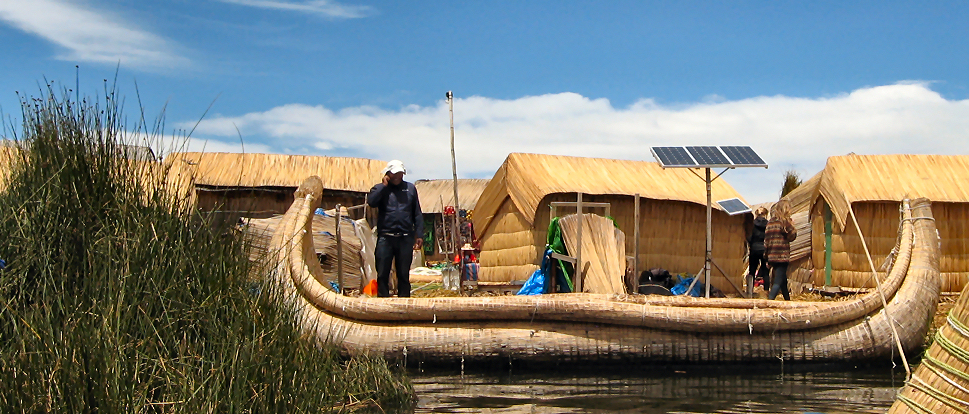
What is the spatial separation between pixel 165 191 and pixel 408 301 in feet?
8.44

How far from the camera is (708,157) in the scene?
10.3m

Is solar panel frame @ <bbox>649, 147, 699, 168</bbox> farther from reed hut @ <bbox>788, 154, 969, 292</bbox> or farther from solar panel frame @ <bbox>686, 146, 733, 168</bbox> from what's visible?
reed hut @ <bbox>788, 154, 969, 292</bbox>

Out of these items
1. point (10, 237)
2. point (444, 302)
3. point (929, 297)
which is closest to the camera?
point (10, 237)

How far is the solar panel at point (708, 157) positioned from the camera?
10.0 metres

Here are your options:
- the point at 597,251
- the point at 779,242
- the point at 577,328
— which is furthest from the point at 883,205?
the point at 577,328

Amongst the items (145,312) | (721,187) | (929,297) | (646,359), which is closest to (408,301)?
(646,359)

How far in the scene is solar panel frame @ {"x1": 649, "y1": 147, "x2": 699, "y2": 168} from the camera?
998 centimetres

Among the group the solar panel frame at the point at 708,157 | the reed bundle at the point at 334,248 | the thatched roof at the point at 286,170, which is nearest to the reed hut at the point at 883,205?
the solar panel frame at the point at 708,157

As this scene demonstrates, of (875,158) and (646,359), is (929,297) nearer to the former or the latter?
(646,359)

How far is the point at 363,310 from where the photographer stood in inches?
269

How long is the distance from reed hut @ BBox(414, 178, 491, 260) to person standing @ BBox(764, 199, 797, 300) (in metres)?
16.9

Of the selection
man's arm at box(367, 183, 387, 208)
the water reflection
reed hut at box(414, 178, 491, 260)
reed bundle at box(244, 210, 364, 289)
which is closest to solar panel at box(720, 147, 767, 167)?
the water reflection

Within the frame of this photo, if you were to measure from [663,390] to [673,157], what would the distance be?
14.9 feet

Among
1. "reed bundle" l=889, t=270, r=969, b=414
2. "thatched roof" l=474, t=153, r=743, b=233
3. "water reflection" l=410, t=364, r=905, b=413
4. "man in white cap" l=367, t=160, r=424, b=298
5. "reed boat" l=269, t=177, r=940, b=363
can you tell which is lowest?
"water reflection" l=410, t=364, r=905, b=413
